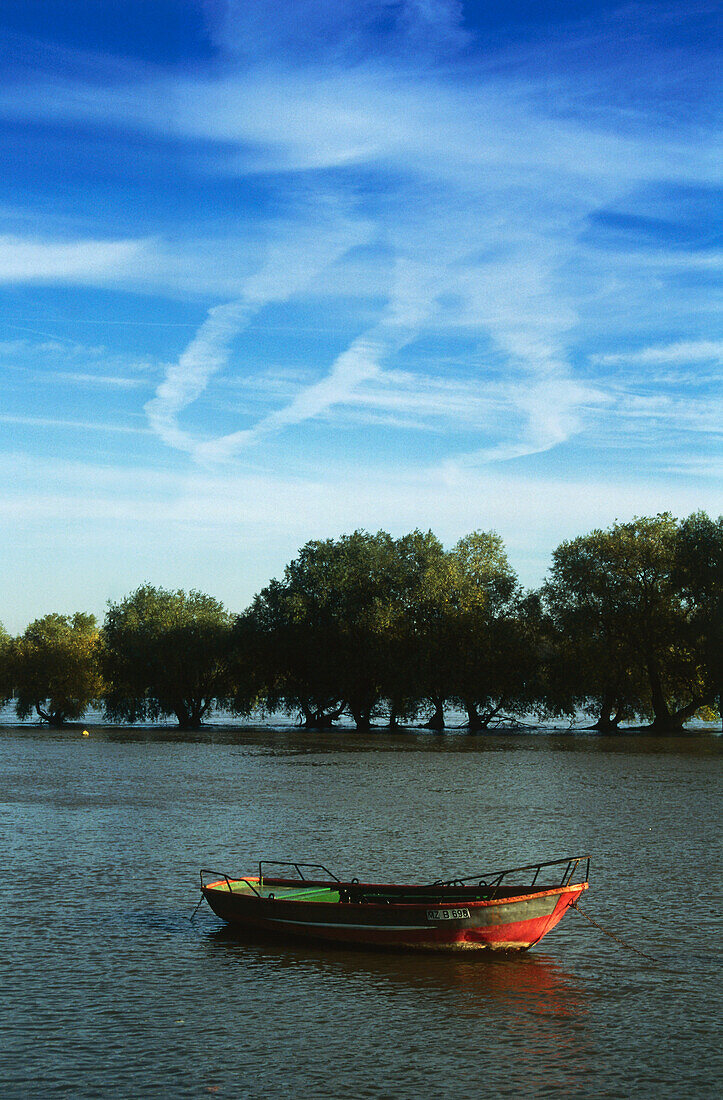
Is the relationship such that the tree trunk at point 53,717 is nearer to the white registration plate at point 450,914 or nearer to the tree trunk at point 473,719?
the tree trunk at point 473,719

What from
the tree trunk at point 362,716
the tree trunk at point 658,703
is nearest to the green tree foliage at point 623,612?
the tree trunk at point 658,703

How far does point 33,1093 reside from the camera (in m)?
15.4

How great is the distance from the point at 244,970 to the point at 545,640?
92238mm

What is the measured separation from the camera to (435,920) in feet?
75.1

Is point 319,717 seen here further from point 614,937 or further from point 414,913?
point 414,913

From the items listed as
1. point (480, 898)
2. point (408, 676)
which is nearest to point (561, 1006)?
point (480, 898)

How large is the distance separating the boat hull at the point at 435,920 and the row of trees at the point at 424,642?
8326 centimetres

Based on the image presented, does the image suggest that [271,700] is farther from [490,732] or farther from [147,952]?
[147,952]

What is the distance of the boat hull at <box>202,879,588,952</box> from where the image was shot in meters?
22.8

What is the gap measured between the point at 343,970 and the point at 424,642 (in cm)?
9083

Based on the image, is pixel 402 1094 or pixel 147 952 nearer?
pixel 402 1094

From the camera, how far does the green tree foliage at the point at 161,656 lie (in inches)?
4867

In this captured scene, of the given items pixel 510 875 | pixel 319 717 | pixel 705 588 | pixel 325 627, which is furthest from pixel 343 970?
pixel 319 717

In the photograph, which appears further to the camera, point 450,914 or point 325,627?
point 325,627
